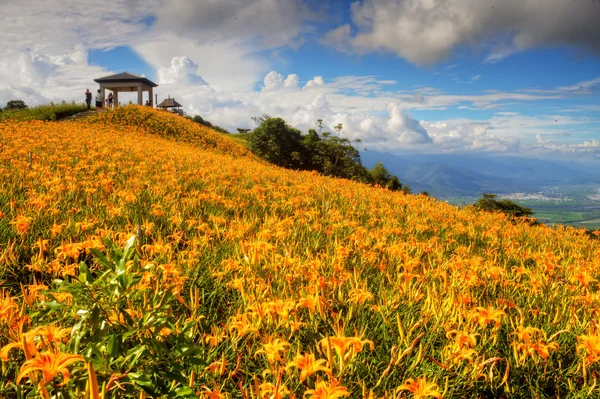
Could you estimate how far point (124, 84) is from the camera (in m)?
29.8

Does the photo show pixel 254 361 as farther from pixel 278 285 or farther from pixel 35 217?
pixel 35 217

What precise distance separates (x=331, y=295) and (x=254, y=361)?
0.70 m

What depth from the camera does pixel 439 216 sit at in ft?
19.0

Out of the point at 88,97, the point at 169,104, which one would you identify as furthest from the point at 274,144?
the point at 169,104

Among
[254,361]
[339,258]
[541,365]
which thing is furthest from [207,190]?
[541,365]

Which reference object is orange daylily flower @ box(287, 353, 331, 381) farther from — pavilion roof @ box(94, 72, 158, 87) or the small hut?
the small hut

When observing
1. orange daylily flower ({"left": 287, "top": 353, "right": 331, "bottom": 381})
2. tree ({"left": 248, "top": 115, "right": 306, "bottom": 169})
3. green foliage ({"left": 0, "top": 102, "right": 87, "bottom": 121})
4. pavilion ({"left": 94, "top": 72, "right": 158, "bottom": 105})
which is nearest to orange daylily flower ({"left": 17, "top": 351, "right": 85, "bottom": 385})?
orange daylily flower ({"left": 287, "top": 353, "right": 331, "bottom": 381})

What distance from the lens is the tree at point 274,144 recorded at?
25.2 m

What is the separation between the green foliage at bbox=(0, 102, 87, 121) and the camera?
17712 mm

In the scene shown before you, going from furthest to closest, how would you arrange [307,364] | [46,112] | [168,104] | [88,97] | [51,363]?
[168,104], [88,97], [46,112], [307,364], [51,363]

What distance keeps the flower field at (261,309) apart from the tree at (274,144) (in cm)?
2044

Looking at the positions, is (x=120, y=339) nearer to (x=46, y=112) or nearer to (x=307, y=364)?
(x=307, y=364)

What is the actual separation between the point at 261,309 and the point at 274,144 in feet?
78.6

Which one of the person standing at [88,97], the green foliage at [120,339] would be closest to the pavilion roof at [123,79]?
the person standing at [88,97]
